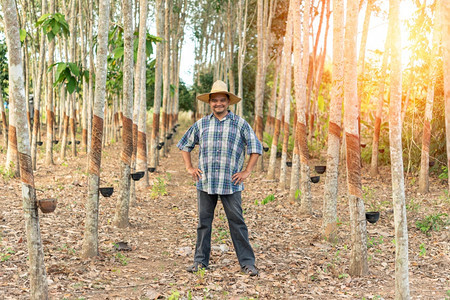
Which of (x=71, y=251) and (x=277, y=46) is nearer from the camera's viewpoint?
(x=71, y=251)

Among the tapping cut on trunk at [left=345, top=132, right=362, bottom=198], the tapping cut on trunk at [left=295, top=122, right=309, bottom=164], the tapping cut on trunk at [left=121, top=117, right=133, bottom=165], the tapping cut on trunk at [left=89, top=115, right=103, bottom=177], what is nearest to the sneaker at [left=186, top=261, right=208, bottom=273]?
the tapping cut on trunk at [left=89, top=115, right=103, bottom=177]

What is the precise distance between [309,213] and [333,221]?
197cm

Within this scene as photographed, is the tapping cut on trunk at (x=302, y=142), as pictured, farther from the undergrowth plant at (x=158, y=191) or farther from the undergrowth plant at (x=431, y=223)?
the undergrowth plant at (x=158, y=191)

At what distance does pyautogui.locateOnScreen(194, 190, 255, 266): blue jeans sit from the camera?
16.6 ft

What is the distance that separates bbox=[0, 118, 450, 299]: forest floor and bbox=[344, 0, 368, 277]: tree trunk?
0.29 meters

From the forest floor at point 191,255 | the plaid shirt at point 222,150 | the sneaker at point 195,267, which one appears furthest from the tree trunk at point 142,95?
the sneaker at point 195,267

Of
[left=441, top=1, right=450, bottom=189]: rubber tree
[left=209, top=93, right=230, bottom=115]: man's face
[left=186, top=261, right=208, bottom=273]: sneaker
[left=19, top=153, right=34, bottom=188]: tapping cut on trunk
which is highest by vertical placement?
[left=441, top=1, right=450, bottom=189]: rubber tree

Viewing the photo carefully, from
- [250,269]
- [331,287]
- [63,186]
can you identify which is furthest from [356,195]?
[63,186]

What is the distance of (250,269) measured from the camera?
516 cm

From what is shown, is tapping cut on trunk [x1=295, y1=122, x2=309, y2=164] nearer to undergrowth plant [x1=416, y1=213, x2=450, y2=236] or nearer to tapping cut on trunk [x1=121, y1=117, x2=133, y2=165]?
undergrowth plant [x1=416, y1=213, x2=450, y2=236]

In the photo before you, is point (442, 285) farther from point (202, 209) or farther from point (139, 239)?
point (139, 239)

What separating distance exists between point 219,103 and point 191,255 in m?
2.10

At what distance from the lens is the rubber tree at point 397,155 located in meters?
4.30

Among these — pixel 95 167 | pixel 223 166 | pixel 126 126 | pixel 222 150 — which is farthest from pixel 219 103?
pixel 126 126
